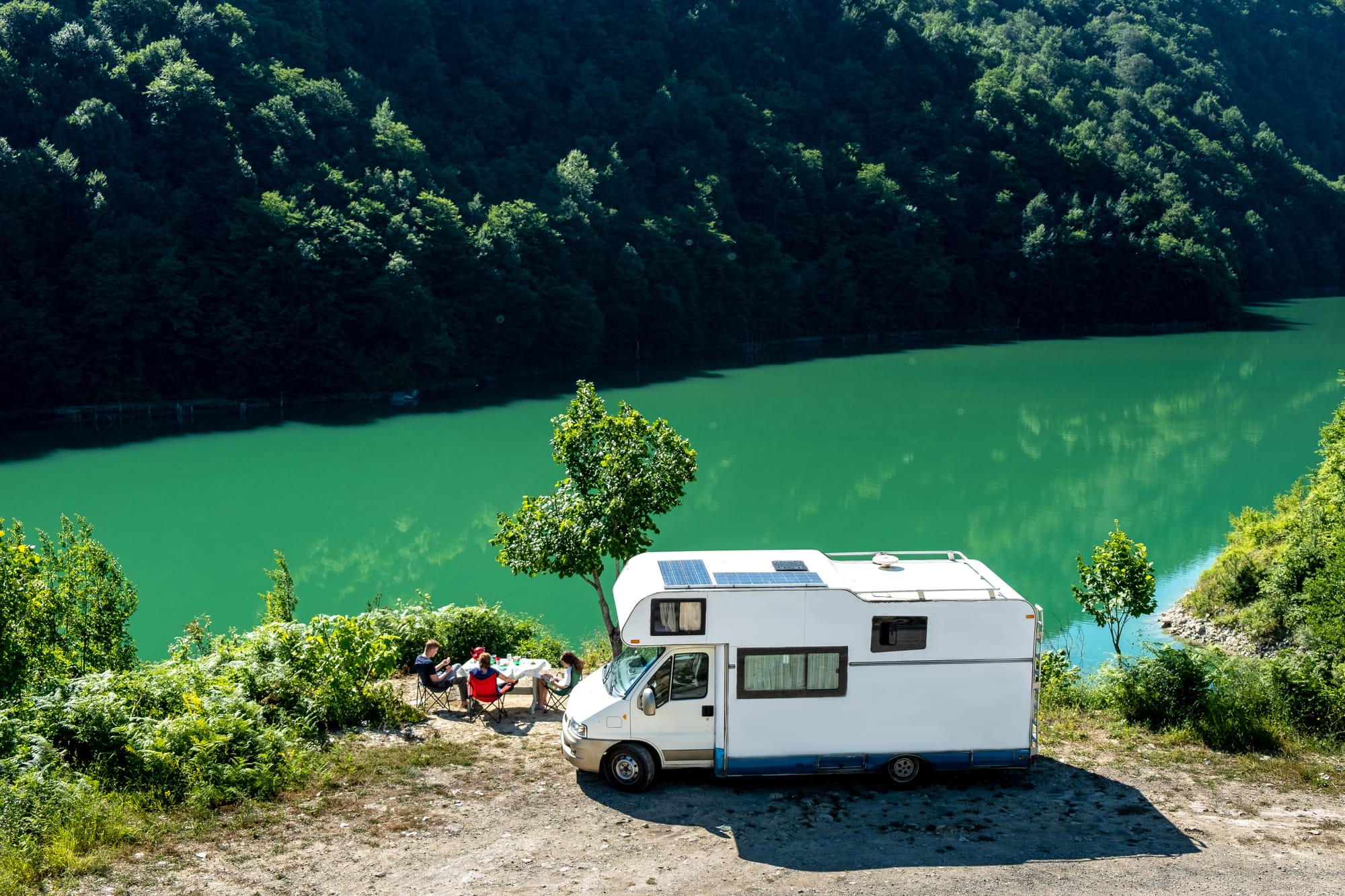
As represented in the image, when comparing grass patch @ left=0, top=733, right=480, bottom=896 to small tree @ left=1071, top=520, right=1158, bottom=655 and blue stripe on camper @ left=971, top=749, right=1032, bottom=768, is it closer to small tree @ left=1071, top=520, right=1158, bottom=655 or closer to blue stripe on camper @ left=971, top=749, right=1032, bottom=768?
blue stripe on camper @ left=971, top=749, right=1032, bottom=768

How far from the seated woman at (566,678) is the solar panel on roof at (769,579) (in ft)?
10.9

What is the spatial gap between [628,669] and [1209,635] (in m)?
14.5

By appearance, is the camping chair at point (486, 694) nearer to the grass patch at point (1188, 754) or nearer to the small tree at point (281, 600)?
the small tree at point (281, 600)

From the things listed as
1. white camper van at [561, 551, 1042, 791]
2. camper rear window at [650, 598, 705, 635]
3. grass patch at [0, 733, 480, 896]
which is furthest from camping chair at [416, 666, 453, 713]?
camper rear window at [650, 598, 705, 635]

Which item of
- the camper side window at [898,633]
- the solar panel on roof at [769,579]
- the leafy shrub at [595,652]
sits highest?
the solar panel on roof at [769,579]

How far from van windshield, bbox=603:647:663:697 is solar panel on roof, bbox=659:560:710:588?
610 mm

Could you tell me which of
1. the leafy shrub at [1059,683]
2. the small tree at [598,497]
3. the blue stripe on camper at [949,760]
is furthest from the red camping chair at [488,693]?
the leafy shrub at [1059,683]

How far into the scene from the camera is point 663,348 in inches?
2680

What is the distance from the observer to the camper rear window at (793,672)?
428 inches

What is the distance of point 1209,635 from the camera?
21.7 m

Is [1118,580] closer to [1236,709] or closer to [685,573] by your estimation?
[1236,709]

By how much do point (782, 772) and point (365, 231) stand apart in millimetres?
47889

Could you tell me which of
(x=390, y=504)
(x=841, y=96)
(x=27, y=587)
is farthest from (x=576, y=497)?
(x=841, y=96)

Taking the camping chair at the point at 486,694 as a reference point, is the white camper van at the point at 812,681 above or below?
above
